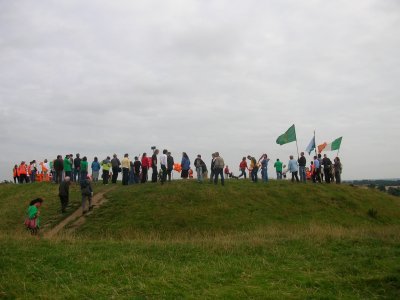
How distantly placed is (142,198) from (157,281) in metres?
15.2

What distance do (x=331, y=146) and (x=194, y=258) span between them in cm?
2518

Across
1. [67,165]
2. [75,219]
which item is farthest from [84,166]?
[75,219]

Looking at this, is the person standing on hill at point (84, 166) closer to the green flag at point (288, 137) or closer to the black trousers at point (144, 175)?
the black trousers at point (144, 175)

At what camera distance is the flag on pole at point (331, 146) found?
109 ft

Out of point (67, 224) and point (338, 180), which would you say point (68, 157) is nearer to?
point (67, 224)

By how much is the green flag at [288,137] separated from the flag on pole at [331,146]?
13.1 feet

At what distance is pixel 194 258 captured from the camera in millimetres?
11203

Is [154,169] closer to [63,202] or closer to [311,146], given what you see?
[63,202]

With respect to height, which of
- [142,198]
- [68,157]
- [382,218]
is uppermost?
[68,157]

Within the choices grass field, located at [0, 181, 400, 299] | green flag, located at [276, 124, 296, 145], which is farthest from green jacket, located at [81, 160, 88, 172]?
green flag, located at [276, 124, 296, 145]

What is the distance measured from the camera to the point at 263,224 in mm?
21062

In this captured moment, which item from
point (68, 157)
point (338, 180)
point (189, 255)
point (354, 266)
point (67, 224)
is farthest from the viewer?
point (338, 180)

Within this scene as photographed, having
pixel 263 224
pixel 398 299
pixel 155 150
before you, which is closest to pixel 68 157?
pixel 155 150

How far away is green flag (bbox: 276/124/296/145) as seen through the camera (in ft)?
102
